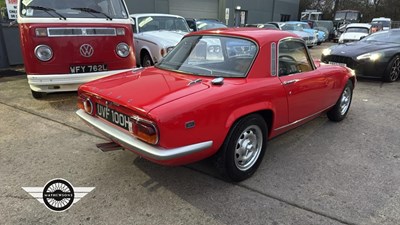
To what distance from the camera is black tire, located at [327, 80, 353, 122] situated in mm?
4789

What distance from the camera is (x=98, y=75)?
5336mm

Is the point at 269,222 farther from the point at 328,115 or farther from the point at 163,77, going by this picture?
the point at 328,115

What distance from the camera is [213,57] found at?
341cm

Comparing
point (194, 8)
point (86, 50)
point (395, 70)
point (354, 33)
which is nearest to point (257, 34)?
point (86, 50)

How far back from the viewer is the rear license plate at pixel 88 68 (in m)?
5.16

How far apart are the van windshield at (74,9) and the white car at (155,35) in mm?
1379

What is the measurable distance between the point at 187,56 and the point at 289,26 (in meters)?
16.4

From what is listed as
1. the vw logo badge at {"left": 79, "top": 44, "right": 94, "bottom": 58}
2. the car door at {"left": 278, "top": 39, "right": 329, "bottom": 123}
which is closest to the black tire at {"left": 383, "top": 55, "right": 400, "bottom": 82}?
the car door at {"left": 278, "top": 39, "right": 329, "bottom": 123}

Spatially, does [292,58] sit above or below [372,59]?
above

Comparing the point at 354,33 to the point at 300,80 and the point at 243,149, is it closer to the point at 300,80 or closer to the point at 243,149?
the point at 300,80

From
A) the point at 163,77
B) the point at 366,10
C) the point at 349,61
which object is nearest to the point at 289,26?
the point at 349,61

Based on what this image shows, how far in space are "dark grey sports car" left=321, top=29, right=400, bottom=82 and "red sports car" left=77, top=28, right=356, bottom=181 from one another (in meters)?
4.35

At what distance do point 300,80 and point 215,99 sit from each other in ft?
4.62

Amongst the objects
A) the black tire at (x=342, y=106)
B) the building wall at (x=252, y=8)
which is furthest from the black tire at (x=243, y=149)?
the building wall at (x=252, y=8)
